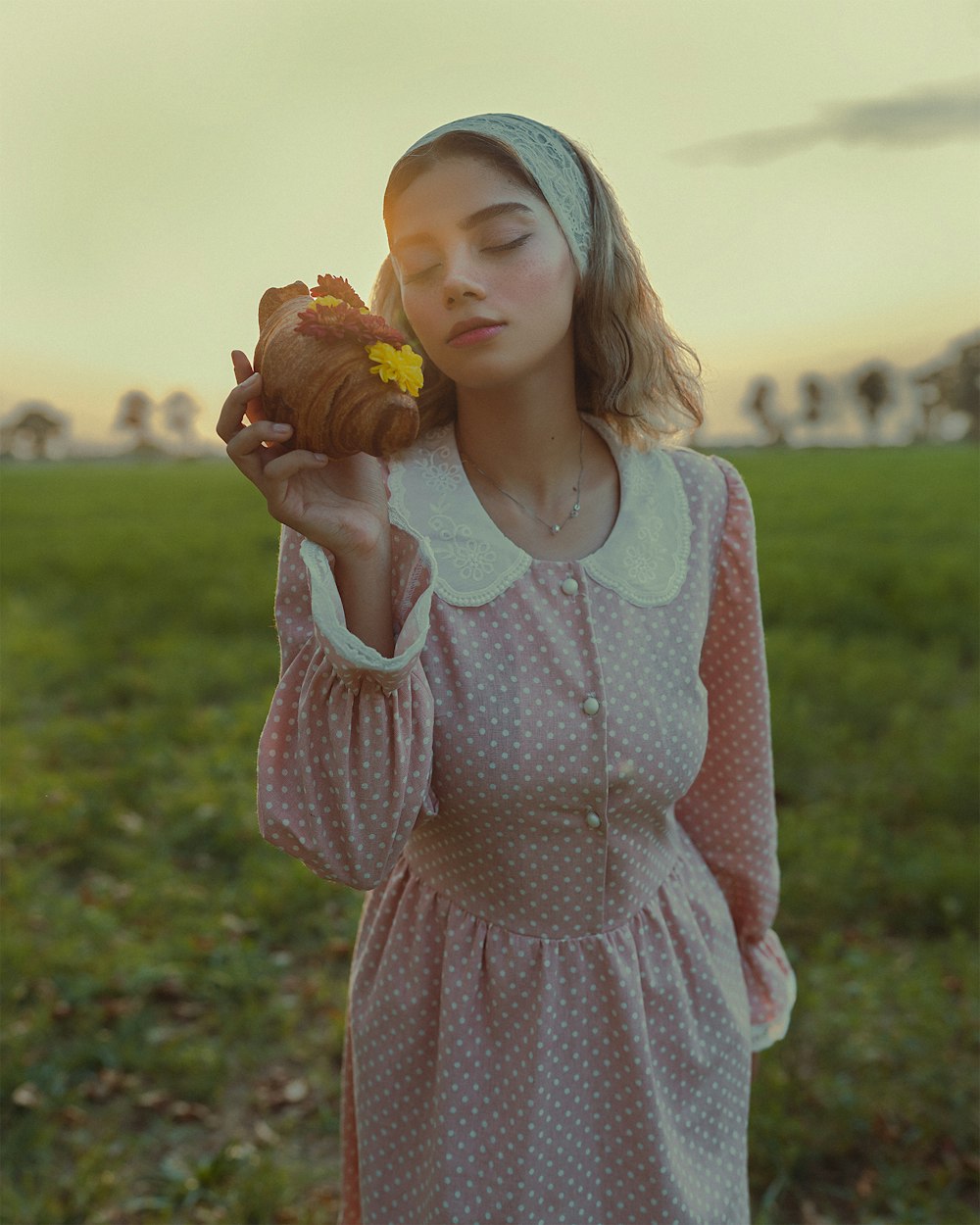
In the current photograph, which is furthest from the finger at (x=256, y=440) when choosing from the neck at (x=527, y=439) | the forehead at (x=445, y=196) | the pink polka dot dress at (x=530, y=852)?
the neck at (x=527, y=439)

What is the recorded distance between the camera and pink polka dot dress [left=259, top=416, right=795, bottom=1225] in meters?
1.50

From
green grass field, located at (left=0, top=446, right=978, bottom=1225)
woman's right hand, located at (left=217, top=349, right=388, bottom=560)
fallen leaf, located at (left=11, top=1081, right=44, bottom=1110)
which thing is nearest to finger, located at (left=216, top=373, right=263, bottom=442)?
woman's right hand, located at (left=217, top=349, right=388, bottom=560)

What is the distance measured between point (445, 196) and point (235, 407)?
433 millimetres

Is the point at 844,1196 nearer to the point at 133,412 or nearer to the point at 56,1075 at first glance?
the point at 56,1075

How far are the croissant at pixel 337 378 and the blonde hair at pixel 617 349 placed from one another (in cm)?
49

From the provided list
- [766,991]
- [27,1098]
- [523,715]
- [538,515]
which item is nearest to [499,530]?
[538,515]

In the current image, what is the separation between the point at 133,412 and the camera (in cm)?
279

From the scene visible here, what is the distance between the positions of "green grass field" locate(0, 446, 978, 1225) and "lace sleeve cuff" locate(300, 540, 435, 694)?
Result: 2127 mm

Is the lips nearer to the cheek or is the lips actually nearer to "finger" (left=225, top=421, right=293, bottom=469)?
the cheek

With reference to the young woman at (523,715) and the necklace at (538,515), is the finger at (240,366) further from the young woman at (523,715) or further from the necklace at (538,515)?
the necklace at (538,515)

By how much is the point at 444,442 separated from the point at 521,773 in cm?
58

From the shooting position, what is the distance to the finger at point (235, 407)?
1284 mm

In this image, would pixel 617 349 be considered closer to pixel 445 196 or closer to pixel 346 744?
pixel 445 196

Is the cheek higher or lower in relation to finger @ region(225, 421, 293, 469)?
higher
